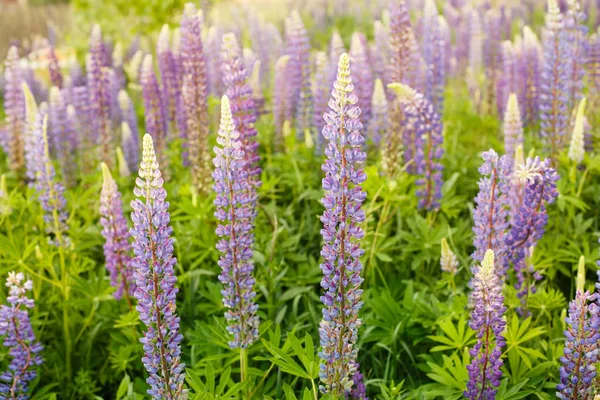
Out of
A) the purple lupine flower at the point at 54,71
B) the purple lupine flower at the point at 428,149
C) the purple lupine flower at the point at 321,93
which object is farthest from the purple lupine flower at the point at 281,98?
the purple lupine flower at the point at 54,71

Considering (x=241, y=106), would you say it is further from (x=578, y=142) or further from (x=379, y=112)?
(x=578, y=142)

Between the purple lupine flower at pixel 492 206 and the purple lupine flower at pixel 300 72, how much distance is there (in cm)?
250

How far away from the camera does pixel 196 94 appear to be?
15.3 ft

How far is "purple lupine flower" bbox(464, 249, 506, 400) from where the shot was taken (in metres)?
2.61

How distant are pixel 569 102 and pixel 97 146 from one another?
3.71m

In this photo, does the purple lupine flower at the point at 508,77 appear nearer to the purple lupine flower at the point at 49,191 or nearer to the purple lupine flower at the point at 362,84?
the purple lupine flower at the point at 362,84

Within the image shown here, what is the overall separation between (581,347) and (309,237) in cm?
221

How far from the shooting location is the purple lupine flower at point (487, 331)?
103 inches

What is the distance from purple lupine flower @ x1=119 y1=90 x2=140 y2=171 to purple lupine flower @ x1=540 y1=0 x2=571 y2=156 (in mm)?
3139

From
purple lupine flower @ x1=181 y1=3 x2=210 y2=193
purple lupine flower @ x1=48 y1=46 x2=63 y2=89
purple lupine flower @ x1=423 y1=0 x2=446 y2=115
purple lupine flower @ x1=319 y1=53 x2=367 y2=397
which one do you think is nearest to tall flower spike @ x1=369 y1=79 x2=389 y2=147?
purple lupine flower @ x1=423 y1=0 x2=446 y2=115

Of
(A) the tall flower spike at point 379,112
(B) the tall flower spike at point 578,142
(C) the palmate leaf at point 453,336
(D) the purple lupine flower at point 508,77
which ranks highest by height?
(D) the purple lupine flower at point 508,77

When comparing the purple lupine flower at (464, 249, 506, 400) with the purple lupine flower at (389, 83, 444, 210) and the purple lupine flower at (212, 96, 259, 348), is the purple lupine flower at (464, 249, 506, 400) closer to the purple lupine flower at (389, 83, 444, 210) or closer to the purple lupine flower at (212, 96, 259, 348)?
the purple lupine flower at (212, 96, 259, 348)

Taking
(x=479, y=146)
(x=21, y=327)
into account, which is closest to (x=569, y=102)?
(x=479, y=146)

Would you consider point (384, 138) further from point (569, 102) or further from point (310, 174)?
point (569, 102)
